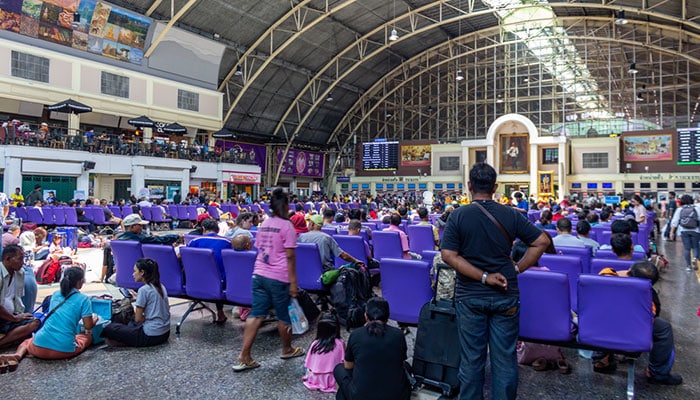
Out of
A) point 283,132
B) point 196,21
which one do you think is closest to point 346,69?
point 283,132

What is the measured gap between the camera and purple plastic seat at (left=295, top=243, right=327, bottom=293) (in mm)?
4895

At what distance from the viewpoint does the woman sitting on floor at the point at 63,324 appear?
3.79 metres

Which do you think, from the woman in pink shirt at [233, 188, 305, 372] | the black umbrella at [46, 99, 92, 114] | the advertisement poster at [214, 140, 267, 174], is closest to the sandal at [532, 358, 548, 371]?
the woman in pink shirt at [233, 188, 305, 372]

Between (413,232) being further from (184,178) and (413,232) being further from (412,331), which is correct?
(184,178)

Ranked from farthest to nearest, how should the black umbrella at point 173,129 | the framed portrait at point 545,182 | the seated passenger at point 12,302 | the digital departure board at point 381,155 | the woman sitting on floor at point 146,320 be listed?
the digital departure board at point 381,155 → the framed portrait at point 545,182 → the black umbrella at point 173,129 → the woman sitting on floor at point 146,320 → the seated passenger at point 12,302

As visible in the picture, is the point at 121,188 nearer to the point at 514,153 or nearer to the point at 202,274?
the point at 202,274

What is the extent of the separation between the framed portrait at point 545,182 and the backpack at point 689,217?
20580 millimetres

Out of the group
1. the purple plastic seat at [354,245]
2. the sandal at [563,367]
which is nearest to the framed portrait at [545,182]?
the purple plastic seat at [354,245]

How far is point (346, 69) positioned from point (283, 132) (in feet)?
22.0

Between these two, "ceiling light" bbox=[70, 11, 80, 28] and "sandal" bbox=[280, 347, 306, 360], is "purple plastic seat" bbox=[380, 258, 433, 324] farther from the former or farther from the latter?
"ceiling light" bbox=[70, 11, 80, 28]

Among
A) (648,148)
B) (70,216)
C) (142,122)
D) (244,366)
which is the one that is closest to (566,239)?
(244,366)

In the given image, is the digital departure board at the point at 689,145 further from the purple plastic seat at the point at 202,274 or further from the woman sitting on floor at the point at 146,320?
the woman sitting on floor at the point at 146,320

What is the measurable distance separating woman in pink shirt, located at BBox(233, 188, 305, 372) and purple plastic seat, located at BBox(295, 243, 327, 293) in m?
1.23

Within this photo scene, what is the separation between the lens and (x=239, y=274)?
4.57m
